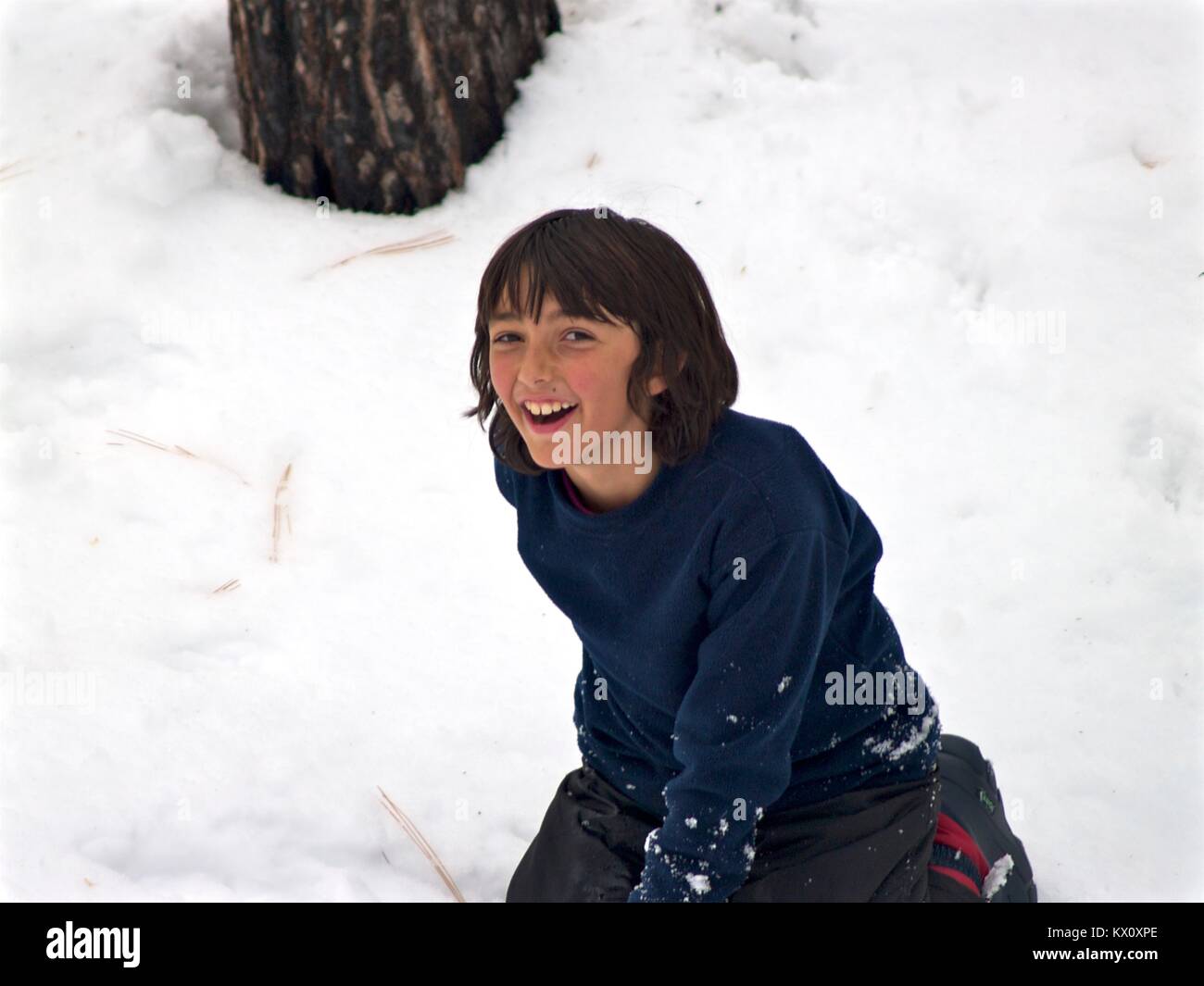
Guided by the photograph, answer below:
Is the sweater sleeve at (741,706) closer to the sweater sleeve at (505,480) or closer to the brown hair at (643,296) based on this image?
the brown hair at (643,296)

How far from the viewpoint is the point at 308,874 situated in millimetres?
2141

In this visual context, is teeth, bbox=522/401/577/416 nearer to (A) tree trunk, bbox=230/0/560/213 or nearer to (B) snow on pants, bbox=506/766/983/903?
(B) snow on pants, bbox=506/766/983/903

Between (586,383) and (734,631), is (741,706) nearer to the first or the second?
(734,631)

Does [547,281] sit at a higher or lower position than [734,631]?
higher

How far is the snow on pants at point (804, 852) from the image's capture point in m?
1.68

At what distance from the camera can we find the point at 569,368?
4.89 ft

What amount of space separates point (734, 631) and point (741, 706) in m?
0.09

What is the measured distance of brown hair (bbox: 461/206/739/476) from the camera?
4.82 feet

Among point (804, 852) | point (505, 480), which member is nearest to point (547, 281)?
point (505, 480)

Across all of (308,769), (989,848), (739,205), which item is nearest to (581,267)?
(989,848)

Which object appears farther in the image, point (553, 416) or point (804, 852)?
point (804, 852)

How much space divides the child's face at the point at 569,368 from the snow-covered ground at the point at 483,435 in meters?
1.00

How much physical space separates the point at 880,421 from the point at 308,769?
5.00 feet

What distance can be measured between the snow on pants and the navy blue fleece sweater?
0.04 meters
